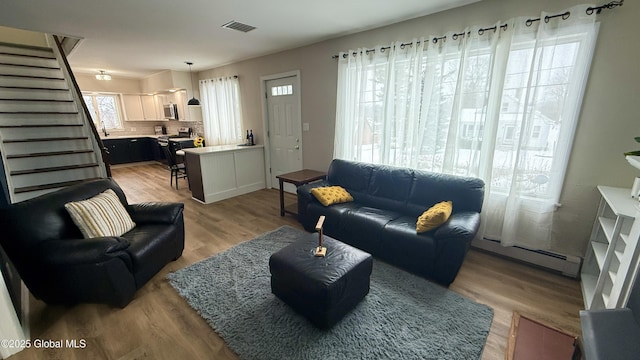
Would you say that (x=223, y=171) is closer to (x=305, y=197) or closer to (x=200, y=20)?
(x=305, y=197)

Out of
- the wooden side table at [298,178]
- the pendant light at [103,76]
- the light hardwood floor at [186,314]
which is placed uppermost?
the pendant light at [103,76]

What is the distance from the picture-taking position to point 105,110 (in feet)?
23.2

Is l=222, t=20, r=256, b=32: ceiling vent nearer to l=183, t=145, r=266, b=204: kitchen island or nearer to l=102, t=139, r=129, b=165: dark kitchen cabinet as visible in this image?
l=183, t=145, r=266, b=204: kitchen island

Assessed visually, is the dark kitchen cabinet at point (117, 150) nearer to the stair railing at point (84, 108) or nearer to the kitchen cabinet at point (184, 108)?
the kitchen cabinet at point (184, 108)

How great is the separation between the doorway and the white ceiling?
0.57 meters

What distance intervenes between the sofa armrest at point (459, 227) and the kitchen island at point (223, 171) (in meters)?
3.55

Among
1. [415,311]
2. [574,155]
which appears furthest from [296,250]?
[574,155]

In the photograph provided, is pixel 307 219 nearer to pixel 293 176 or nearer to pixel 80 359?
pixel 293 176

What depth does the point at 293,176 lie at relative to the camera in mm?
3715

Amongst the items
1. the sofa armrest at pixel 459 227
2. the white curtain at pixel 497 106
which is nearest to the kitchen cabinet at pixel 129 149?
the white curtain at pixel 497 106

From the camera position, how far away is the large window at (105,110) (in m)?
6.82

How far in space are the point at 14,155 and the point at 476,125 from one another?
575 cm

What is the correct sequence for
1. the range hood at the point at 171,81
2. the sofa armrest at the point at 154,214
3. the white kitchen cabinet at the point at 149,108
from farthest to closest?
the white kitchen cabinet at the point at 149,108
the range hood at the point at 171,81
the sofa armrest at the point at 154,214

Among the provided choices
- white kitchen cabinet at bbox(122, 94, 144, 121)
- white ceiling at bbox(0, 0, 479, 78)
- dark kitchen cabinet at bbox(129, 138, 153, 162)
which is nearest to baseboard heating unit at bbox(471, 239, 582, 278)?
white ceiling at bbox(0, 0, 479, 78)
